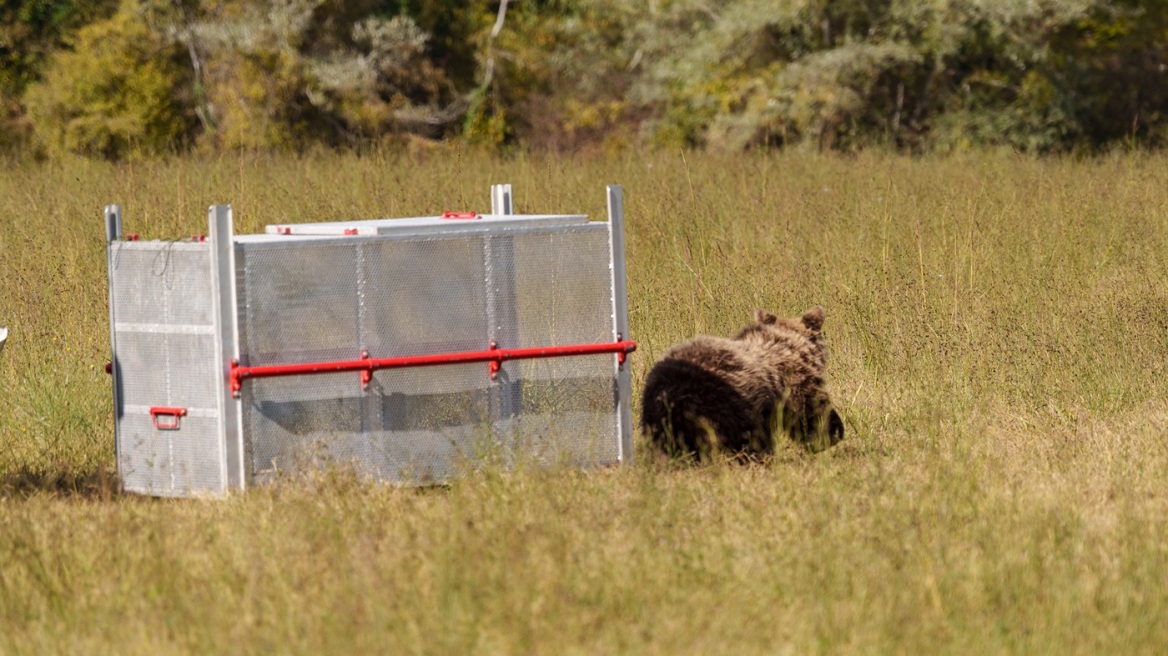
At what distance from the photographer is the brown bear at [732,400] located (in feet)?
19.6

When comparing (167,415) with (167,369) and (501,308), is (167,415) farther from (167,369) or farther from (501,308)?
(501,308)

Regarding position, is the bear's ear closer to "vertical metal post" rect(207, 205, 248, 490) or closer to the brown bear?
A: the brown bear

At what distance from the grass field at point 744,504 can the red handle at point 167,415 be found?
32cm

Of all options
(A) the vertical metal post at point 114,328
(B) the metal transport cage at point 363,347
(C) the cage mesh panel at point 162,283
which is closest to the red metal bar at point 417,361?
(B) the metal transport cage at point 363,347

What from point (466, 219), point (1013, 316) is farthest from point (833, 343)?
point (466, 219)

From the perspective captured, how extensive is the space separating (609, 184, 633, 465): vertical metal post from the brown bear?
11cm

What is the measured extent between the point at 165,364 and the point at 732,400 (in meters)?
2.33

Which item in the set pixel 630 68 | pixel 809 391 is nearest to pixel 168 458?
pixel 809 391

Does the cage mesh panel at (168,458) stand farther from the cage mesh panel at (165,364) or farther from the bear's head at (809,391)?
the bear's head at (809,391)

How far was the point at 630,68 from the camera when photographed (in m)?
29.5

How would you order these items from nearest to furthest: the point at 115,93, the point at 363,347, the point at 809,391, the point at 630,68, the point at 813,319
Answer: the point at 363,347 → the point at 809,391 → the point at 813,319 → the point at 115,93 → the point at 630,68

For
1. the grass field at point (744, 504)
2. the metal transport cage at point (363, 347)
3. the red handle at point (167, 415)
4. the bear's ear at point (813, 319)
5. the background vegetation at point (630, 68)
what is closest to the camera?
the grass field at point (744, 504)

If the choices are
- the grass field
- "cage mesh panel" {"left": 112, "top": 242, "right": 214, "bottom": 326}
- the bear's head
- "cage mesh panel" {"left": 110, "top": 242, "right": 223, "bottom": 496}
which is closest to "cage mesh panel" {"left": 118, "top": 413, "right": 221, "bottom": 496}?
"cage mesh panel" {"left": 110, "top": 242, "right": 223, "bottom": 496}

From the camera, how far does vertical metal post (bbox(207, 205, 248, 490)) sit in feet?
17.5
